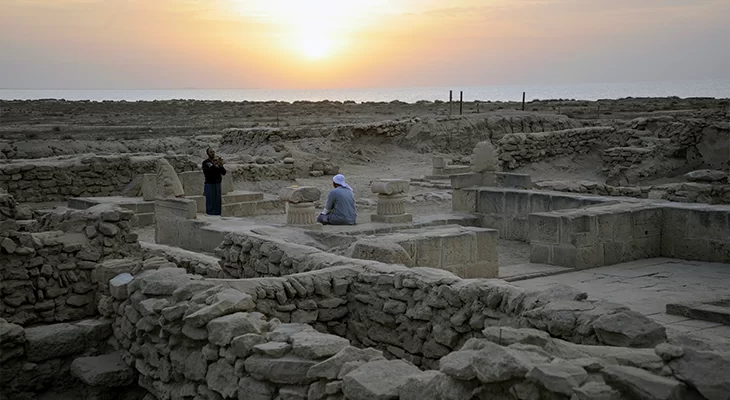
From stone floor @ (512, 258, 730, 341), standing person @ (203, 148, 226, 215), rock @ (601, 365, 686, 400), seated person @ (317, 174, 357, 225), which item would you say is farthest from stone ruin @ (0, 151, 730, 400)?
standing person @ (203, 148, 226, 215)

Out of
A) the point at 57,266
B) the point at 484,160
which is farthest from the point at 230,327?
the point at 484,160

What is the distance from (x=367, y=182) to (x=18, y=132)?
19457 mm

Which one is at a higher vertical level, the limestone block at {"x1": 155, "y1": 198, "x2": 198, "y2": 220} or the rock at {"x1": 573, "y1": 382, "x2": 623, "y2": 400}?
the rock at {"x1": 573, "y1": 382, "x2": 623, "y2": 400}

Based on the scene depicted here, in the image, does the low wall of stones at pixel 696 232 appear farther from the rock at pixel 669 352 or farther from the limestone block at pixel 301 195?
the rock at pixel 669 352

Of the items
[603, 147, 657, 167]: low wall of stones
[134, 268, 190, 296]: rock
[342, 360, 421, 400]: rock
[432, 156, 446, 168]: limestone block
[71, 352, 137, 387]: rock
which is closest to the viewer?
[342, 360, 421, 400]: rock

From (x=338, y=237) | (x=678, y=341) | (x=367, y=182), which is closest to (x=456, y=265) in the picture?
(x=338, y=237)

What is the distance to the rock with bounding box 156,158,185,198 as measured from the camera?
13.9 meters

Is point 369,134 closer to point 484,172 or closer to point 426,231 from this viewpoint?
point 484,172

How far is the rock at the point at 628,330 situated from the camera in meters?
4.27

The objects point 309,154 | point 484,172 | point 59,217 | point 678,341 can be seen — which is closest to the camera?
point 678,341

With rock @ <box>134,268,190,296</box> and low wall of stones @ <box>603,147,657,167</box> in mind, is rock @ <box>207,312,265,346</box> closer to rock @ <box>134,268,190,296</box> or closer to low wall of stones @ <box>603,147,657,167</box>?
rock @ <box>134,268,190,296</box>

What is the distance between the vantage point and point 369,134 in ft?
97.3

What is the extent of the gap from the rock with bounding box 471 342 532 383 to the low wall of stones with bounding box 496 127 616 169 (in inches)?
771

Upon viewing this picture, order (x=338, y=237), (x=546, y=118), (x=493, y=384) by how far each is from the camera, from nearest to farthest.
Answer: (x=493, y=384) < (x=338, y=237) < (x=546, y=118)
